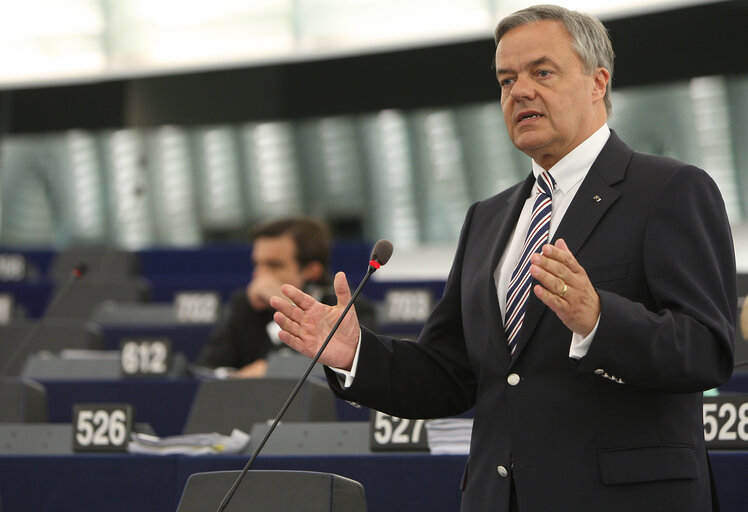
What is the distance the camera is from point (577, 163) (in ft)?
6.56

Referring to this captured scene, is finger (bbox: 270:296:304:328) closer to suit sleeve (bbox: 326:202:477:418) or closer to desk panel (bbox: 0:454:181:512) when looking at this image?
suit sleeve (bbox: 326:202:477:418)

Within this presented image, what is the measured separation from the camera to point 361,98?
32.2 ft

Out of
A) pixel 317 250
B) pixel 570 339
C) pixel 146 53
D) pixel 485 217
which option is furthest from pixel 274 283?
pixel 146 53

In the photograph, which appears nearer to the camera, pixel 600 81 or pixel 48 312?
pixel 600 81

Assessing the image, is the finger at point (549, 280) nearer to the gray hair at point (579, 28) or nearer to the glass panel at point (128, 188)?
the gray hair at point (579, 28)

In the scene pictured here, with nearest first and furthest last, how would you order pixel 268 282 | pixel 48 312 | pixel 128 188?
pixel 48 312 → pixel 268 282 → pixel 128 188

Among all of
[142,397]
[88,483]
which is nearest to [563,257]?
[88,483]

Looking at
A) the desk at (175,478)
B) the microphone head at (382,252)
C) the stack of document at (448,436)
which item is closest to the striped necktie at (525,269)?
the microphone head at (382,252)

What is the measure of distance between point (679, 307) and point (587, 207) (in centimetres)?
25

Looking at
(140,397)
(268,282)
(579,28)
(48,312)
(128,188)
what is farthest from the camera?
(128,188)

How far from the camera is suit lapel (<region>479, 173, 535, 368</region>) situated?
1937 mm

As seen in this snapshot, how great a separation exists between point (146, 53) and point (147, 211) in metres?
1.47

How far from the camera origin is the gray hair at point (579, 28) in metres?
2.00

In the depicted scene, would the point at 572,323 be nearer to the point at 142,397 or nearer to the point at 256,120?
the point at 142,397
